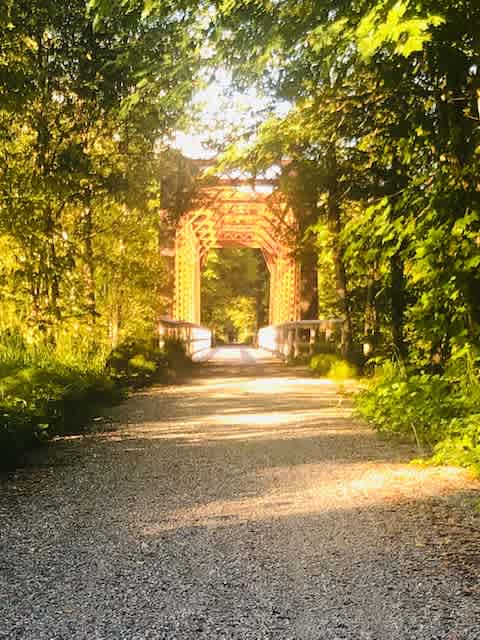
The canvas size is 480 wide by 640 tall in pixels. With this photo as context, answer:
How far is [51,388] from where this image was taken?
21.6 ft

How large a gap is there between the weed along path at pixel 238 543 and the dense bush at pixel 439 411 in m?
0.19

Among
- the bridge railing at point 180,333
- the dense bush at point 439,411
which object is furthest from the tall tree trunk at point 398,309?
the bridge railing at point 180,333

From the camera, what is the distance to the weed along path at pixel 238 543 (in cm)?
231

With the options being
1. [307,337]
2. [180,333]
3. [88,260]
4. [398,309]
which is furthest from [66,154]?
[307,337]

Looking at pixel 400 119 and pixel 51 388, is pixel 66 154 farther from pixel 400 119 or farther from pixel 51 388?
pixel 400 119

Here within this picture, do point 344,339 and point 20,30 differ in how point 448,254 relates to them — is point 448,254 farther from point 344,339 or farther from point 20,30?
point 344,339

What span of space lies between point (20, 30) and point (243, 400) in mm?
5159

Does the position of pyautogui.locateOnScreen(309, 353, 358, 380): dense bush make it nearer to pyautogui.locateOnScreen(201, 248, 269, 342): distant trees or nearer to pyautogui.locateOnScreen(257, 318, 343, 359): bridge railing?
pyautogui.locateOnScreen(257, 318, 343, 359): bridge railing

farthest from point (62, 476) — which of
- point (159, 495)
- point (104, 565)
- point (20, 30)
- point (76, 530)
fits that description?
point (20, 30)

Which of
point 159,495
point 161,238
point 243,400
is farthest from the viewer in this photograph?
point 161,238

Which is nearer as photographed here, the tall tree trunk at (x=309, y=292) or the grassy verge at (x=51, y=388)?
the grassy verge at (x=51, y=388)

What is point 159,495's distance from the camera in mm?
4070

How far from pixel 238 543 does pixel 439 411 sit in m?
2.81

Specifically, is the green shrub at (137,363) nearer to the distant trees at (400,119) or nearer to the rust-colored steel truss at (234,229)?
the rust-colored steel truss at (234,229)
